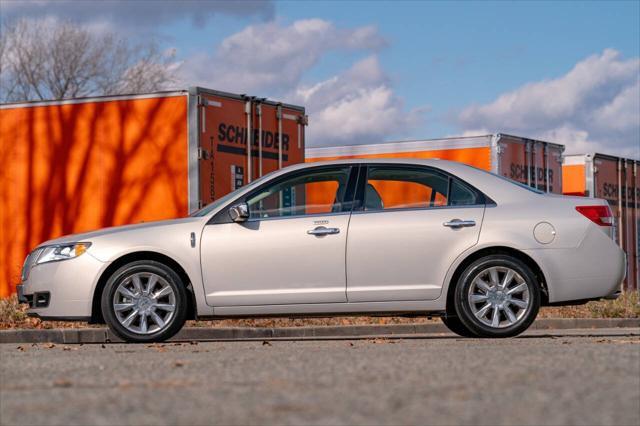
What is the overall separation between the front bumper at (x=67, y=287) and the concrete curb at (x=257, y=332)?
210 cm

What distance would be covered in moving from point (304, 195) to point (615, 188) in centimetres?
1549

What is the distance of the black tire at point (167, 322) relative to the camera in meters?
9.97

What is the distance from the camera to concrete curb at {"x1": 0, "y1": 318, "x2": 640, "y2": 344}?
1245 cm

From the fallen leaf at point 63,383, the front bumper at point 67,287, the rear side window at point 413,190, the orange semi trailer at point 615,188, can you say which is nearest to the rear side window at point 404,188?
the rear side window at point 413,190

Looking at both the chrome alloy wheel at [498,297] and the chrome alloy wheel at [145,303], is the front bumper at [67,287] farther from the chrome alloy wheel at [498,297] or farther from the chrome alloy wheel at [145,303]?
the chrome alloy wheel at [498,297]

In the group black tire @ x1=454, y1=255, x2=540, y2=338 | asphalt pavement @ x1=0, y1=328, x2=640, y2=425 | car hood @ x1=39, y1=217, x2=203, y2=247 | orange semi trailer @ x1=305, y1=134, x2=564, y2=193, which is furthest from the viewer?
orange semi trailer @ x1=305, y1=134, x2=564, y2=193

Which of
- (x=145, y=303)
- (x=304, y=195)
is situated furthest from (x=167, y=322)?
(x=304, y=195)

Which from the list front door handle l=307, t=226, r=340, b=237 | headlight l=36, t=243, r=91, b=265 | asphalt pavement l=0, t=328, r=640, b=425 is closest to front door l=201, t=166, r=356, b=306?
front door handle l=307, t=226, r=340, b=237

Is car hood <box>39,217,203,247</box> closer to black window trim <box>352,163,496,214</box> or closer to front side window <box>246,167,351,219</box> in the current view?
front side window <box>246,167,351,219</box>

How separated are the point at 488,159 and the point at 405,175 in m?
9.84

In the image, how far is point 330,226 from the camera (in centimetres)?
1002

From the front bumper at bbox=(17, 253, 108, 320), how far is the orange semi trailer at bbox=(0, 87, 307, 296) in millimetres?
4615

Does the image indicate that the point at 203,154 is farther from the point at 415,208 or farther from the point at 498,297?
the point at 498,297

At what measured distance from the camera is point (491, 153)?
66.1 ft
